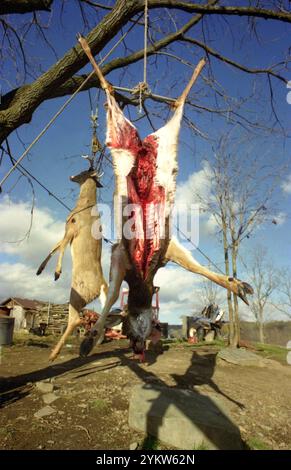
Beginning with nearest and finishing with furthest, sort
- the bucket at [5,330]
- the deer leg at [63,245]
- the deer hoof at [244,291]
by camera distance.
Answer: the deer hoof at [244,291] → the deer leg at [63,245] → the bucket at [5,330]

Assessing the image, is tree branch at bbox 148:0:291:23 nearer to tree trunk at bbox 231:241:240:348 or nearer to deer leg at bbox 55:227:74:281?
deer leg at bbox 55:227:74:281

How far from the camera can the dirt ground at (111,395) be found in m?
5.15

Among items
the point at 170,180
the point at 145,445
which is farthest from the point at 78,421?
the point at 170,180

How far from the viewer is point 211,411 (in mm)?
5496

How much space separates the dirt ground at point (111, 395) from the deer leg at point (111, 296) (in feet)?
7.25

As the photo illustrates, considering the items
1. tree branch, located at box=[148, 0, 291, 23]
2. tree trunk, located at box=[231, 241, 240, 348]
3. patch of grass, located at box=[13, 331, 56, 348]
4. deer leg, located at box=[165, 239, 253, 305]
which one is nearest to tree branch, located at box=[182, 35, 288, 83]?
tree branch, located at box=[148, 0, 291, 23]

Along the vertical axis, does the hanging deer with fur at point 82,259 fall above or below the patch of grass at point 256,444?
above

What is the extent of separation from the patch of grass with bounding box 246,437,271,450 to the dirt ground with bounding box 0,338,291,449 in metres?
0.01

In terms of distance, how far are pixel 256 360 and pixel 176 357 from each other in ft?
8.63

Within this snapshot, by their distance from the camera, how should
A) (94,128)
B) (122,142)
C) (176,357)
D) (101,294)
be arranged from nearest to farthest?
(122,142), (101,294), (94,128), (176,357)

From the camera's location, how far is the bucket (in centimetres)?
1497

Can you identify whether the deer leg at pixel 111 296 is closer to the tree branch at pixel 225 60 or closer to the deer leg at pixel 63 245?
the deer leg at pixel 63 245

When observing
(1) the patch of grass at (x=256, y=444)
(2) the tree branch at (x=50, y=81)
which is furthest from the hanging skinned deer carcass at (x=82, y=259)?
(1) the patch of grass at (x=256, y=444)

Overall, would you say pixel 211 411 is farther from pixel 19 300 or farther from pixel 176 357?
pixel 19 300
